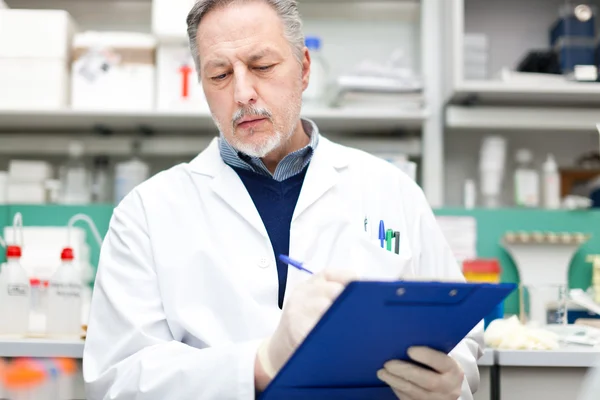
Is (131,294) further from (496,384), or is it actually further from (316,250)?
(496,384)

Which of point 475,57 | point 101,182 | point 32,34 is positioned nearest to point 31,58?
point 32,34

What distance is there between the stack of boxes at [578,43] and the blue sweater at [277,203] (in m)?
1.29

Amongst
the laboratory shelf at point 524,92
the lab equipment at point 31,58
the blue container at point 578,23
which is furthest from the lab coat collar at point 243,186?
the blue container at point 578,23

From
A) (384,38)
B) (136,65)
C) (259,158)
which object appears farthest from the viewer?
(384,38)

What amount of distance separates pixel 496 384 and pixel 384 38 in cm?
158

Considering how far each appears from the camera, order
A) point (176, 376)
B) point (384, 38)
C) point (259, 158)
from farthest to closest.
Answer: point (384, 38) → point (259, 158) → point (176, 376)

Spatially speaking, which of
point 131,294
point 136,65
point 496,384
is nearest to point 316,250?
point 131,294

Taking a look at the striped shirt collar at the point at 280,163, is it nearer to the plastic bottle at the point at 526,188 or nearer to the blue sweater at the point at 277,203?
the blue sweater at the point at 277,203

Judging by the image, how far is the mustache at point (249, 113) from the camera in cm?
134

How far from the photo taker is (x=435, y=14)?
253cm

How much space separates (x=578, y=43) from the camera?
7.71 ft

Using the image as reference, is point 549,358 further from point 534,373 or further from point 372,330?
point 372,330

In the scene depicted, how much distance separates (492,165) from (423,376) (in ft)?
5.12

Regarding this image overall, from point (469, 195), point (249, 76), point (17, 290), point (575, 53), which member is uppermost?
point (575, 53)
